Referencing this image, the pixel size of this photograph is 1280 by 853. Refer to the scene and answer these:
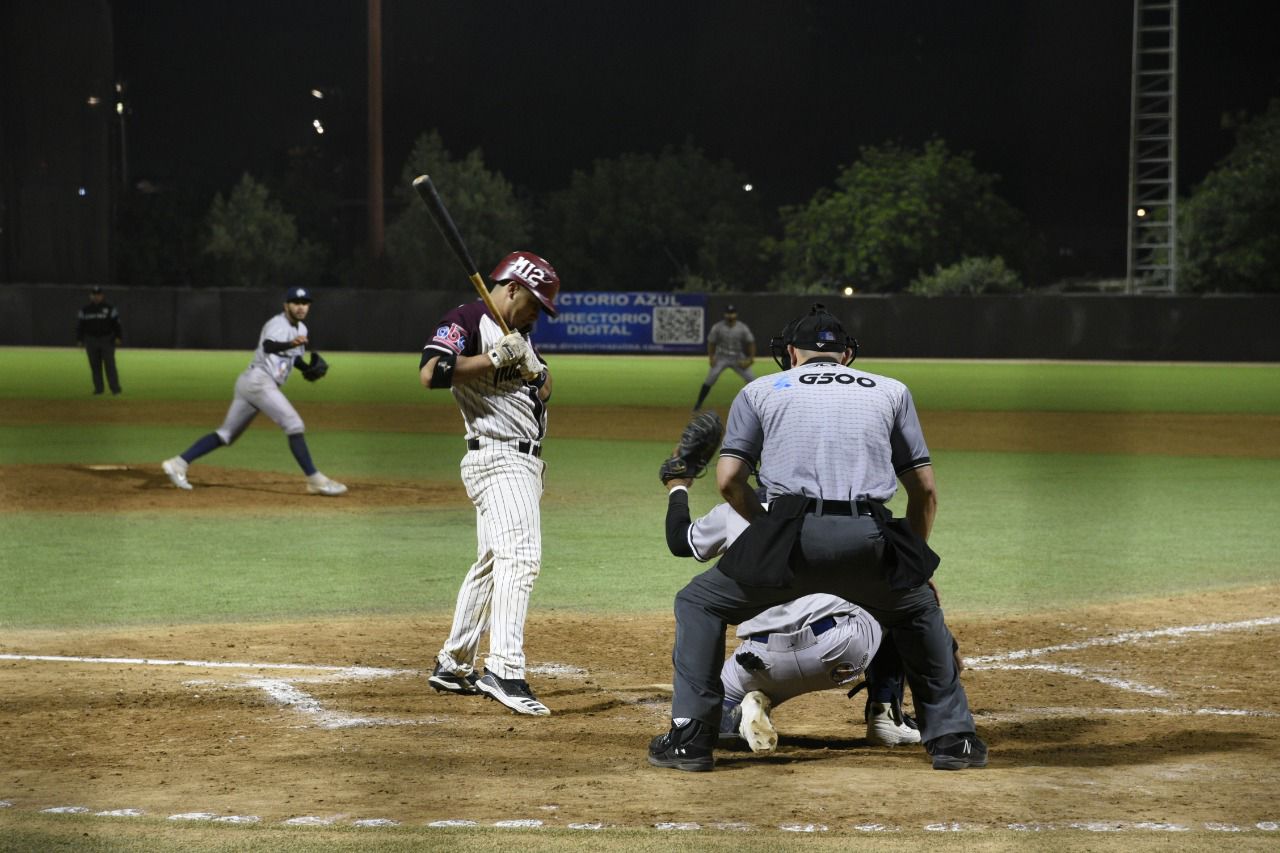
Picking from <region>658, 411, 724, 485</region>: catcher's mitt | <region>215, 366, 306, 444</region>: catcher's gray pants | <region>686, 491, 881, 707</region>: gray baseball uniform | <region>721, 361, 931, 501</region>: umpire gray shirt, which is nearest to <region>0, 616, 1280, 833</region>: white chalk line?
<region>686, 491, 881, 707</region>: gray baseball uniform

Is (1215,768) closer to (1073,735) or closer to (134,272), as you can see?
(1073,735)

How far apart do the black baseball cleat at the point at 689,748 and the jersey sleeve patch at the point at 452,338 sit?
6.20 ft

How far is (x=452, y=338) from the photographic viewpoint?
20.6ft

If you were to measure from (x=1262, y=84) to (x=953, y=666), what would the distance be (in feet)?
216

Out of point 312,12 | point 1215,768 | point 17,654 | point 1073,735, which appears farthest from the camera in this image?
point 312,12

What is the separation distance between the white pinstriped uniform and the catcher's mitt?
0.92 metres

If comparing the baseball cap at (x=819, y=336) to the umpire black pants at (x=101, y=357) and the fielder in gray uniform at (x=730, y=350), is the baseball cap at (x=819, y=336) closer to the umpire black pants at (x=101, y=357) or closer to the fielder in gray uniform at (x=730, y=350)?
the fielder in gray uniform at (x=730, y=350)

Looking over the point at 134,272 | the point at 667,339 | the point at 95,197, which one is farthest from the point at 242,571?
the point at 134,272

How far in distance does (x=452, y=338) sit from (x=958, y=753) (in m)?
2.57

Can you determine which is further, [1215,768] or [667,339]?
[667,339]

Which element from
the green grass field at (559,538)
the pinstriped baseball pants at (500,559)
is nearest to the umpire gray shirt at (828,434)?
the pinstriped baseball pants at (500,559)

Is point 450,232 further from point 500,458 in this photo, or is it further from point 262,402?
point 262,402

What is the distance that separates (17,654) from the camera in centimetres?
729

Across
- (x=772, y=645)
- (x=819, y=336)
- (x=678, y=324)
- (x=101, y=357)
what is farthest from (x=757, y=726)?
(x=678, y=324)
